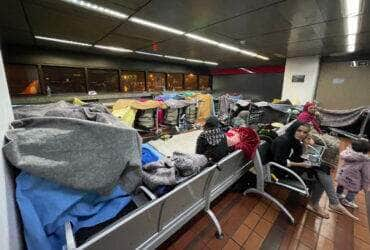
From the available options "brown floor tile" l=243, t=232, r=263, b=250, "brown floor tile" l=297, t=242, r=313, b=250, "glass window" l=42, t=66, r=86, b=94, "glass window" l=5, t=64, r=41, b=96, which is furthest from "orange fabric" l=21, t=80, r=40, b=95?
"brown floor tile" l=297, t=242, r=313, b=250

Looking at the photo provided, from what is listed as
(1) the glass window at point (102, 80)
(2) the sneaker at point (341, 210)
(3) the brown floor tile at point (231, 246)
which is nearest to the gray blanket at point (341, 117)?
(2) the sneaker at point (341, 210)

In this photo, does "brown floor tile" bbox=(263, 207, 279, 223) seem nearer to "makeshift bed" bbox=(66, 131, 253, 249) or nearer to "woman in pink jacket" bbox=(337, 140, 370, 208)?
"makeshift bed" bbox=(66, 131, 253, 249)

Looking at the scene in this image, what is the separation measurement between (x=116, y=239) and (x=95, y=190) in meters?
0.28

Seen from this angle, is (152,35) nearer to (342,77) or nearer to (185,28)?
(185,28)

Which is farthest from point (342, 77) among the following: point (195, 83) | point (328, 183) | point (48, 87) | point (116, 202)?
point (48, 87)

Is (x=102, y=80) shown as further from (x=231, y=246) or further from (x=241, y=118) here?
(x=231, y=246)

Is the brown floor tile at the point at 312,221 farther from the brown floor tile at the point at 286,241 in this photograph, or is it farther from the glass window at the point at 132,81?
the glass window at the point at 132,81

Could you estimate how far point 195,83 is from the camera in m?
11.4

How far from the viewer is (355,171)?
7.00 ft

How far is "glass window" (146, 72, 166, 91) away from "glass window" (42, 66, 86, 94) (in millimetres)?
2879

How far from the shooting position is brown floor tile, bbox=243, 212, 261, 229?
1.95 meters

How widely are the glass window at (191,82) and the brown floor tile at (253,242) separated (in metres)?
9.65

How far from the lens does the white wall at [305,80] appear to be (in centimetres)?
660

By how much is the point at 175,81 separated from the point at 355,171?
898 cm
